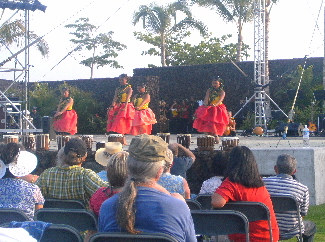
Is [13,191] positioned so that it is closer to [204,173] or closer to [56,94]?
[204,173]

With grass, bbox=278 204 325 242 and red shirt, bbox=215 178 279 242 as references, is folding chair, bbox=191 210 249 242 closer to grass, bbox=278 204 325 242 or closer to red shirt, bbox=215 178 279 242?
red shirt, bbox=215 178 279 242

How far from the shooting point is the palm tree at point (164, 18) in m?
26.8

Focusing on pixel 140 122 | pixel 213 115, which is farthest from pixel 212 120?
pixel 140 122

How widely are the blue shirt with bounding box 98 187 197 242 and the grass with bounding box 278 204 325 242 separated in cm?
344

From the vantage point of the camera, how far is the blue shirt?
104 inches

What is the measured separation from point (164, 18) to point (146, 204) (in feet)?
83.3

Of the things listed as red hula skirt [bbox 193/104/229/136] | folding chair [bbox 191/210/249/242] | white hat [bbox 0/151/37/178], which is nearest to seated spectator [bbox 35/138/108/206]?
white hat [bbox 0/151/37/178]

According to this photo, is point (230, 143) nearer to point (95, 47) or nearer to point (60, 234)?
point (60, 234)

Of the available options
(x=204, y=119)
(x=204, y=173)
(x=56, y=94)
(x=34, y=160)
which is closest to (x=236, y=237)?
(x=34, y=160)

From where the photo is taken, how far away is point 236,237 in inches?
153

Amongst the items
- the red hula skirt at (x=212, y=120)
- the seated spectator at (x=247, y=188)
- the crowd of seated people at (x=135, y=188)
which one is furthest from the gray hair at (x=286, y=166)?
the red hula skirt at (x=212, y=120)

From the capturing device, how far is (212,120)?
1043cm

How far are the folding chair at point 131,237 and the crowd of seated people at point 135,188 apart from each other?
0.18 feet

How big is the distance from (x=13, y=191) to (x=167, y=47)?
30.4 metres
